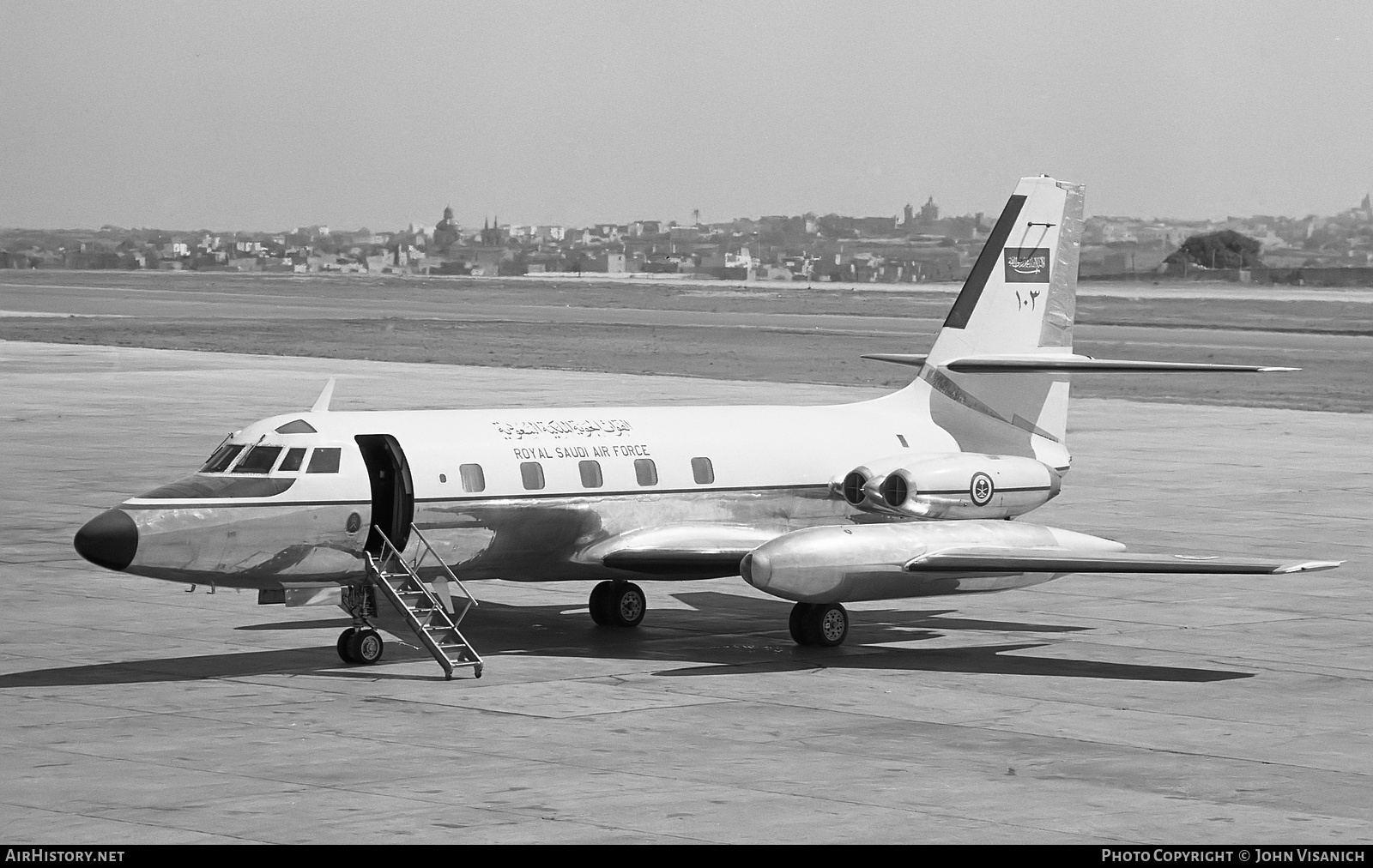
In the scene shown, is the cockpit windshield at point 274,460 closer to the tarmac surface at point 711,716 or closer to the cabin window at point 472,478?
the cabin window at point 472,478

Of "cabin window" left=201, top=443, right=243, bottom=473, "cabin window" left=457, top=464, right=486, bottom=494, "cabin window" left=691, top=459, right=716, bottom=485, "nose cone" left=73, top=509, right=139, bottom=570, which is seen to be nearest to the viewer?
"nose cone" left=73, top=509, right=139, bottom=570

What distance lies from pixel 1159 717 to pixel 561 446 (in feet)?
23.3

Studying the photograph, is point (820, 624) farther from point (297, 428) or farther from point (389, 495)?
point (297, 428)

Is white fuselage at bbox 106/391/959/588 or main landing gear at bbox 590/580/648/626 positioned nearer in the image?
white fuselage at bbox 106/391/959/588

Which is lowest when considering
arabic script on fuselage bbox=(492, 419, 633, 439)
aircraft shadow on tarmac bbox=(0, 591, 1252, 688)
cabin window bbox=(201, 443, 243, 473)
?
aircraft shadow on tarmac bbox=(0, 591, 1252, 688)

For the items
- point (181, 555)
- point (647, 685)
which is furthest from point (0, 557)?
point (647, 685)

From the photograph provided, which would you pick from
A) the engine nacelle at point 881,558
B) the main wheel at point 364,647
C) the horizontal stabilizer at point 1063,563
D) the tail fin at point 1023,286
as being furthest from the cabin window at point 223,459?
the tail fin at point 1023,286

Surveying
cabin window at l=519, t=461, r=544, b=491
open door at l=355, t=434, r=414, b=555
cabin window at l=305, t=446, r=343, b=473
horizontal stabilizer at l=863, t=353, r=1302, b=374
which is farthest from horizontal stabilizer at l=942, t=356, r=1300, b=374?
cabin window at l=305, t=446, r=343, b=473

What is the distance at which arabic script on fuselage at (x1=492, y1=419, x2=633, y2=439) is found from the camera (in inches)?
861

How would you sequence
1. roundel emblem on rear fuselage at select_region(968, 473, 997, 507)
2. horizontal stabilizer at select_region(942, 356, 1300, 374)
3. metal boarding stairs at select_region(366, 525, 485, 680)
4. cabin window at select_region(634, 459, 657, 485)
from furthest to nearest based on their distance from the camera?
horizontal stabilizer at select_region(942, 356, 1300, 374), roundel emblem on rear fuselage at select_region(968, 473, 997, 507), cabin window at select_region(634, 459, 657, 485), metal boarding stairs at select_region(366, 525, 485, 680)

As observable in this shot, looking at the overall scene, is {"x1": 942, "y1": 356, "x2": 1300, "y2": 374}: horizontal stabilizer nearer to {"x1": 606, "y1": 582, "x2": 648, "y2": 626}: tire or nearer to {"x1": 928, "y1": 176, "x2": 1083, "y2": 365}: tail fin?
{"x1": 928, "y1": 176, "x2": 1083, "y2": 365}: tail fin

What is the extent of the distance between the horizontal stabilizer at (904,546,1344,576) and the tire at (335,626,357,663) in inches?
225

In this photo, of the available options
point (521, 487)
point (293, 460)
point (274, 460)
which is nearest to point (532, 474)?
point (521, 487)

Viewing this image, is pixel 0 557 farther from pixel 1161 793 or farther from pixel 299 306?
pixel 299 306
